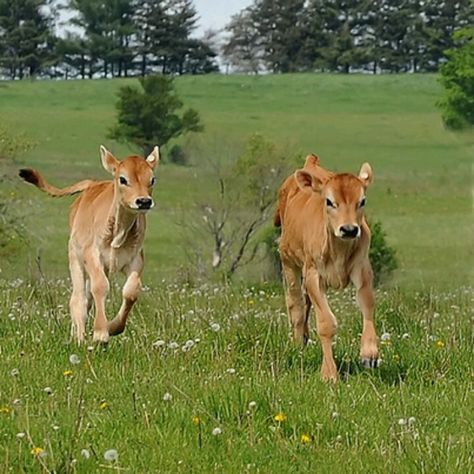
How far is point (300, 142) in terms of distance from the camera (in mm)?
74438

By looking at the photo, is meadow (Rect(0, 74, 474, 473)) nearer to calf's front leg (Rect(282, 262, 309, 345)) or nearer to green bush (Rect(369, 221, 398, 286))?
calf's front leg (Rect(282, 262, 309, 345))

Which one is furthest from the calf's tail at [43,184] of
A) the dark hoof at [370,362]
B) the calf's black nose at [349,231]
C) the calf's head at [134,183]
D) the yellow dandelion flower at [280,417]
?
the yellow dandelion flower at [280,417]

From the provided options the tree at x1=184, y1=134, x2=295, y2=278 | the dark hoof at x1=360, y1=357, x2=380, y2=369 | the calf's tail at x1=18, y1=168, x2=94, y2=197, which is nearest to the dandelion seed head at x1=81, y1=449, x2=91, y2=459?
the dark hoof at x1=360, y1=357, x2=380, y2=369

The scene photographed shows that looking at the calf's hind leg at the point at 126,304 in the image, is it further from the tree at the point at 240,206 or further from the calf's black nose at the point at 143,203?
the tree at the point at 240,206

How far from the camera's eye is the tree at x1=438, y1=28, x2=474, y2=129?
253 feet

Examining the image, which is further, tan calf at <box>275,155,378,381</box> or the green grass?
tan calf at <box>275,155,378,381</box>

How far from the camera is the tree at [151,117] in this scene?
7756 centimetres

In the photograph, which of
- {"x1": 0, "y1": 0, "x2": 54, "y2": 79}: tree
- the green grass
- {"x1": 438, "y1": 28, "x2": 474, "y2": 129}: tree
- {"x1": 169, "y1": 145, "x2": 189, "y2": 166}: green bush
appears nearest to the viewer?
the green grass

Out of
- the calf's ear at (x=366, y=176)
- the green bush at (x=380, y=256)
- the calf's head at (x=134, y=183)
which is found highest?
the calf's ear at (x=366, y=176)

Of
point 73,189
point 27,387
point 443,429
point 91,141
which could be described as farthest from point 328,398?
point 91,141

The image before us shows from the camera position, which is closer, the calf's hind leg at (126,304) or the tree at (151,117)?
the calf's hind leg at (126,304)

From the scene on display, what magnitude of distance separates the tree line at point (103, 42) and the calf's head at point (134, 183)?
311 ft

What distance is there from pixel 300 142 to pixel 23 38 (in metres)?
37.7

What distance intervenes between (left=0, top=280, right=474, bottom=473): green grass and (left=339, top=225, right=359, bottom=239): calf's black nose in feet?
3.32
